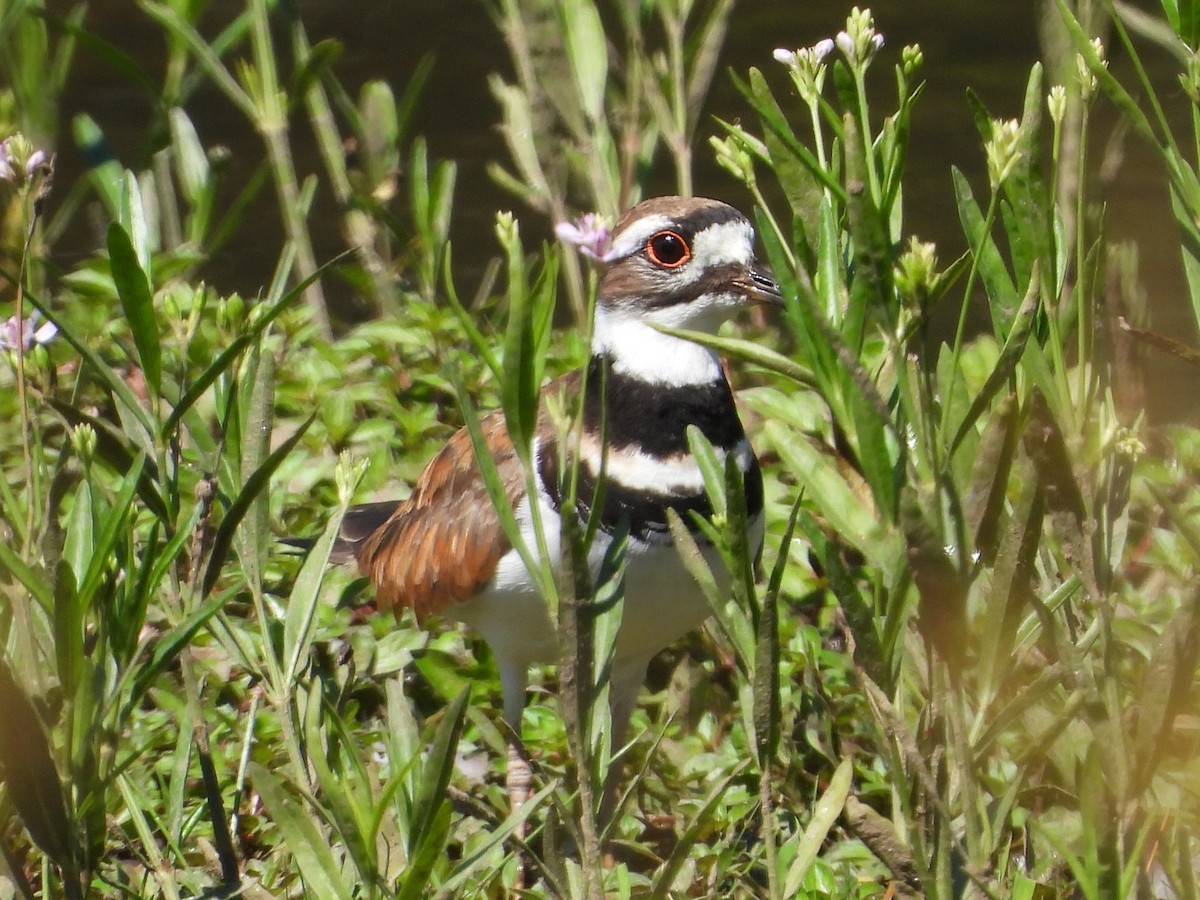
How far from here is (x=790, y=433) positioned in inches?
69.4

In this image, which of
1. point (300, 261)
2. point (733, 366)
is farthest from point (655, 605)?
point (300, 261)

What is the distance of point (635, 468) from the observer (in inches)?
119

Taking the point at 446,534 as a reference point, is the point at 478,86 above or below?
above

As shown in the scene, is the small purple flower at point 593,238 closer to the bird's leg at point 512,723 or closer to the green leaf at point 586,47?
the bird's leg at point 512,723

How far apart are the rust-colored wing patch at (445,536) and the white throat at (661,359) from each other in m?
0.28

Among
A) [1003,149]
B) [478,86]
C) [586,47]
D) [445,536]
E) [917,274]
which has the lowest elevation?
[445,536]

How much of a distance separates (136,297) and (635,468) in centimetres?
125

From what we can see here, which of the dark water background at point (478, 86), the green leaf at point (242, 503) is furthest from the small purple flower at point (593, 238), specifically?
the dark water background at point (478, 86)

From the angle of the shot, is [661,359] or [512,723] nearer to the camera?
[661,359]

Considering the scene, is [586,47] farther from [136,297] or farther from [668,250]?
[136,297]

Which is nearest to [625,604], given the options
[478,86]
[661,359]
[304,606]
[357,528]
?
[661,359]

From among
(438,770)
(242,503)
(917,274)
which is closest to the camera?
(917,274)

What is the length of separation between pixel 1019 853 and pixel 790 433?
1.62 m

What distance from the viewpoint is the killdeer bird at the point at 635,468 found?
9.70ft
